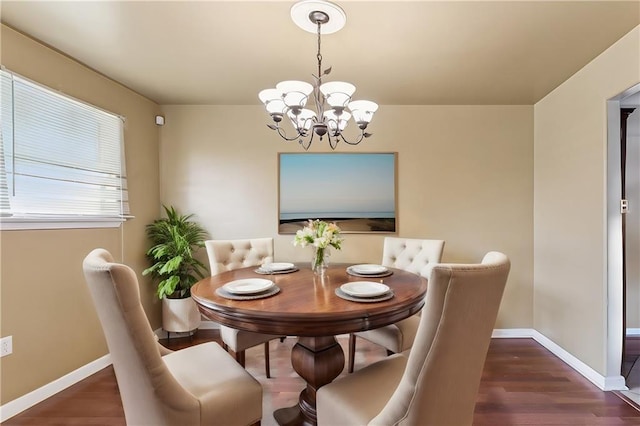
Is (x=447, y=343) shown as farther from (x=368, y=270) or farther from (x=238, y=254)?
(x=238, y=254)

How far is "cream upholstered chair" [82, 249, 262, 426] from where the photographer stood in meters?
0.95

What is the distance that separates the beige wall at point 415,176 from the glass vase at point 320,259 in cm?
122

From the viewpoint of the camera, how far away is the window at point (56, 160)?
6.12ft

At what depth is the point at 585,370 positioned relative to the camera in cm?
229

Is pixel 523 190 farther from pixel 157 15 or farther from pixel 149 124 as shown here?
pixel 149 124

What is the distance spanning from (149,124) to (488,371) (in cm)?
386

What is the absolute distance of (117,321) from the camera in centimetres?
97

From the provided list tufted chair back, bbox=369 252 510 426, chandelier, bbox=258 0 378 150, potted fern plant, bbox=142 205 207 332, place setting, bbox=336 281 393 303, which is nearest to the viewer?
tufted chair back, bbox=369 252 510 426

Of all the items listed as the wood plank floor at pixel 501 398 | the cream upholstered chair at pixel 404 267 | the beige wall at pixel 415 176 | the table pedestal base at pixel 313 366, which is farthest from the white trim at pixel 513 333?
the table pedestal base at pixel 313 366

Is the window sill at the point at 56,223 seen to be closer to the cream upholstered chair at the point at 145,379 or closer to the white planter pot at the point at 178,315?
the white planter pot at the point at 178,315

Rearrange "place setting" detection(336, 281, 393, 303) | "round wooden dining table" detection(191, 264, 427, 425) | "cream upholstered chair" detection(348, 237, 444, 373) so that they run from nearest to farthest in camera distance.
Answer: "round wooden dining table" detection(191, 264, 427, 425)
"place setting" detection(336, 281, 393, 303)
"cream upholstered chair" detection(348, 237, 444, 373)

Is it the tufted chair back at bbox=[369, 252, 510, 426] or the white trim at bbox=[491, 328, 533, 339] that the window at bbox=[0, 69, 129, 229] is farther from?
the white trim at bbox=[491, 328, 533, 339]

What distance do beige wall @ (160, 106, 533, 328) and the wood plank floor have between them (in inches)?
30.3

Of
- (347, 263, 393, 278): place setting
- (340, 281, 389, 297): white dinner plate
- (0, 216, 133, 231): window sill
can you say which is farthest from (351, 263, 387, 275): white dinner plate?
(0, 216, 133, 231): window sill
